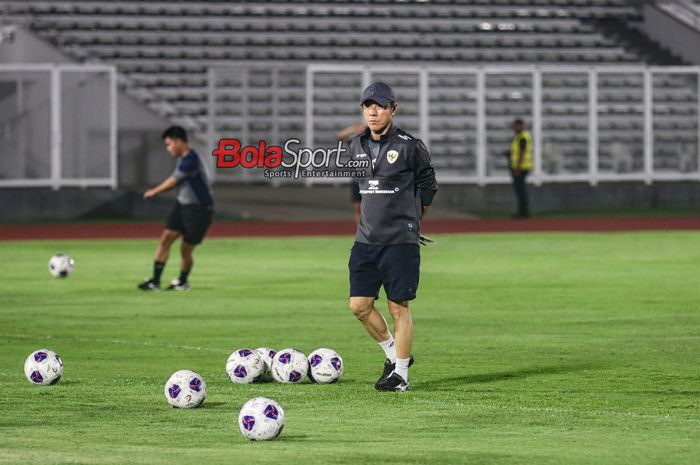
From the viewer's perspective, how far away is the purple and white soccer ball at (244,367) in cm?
1147

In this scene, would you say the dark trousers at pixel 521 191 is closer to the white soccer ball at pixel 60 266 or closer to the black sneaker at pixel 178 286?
the white soccer ball at pixel 60 266

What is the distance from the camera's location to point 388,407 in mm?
10469

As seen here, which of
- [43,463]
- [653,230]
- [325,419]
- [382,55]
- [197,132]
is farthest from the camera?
[382,55]

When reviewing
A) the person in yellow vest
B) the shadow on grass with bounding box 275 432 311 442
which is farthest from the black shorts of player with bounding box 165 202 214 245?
the person in yellow vest

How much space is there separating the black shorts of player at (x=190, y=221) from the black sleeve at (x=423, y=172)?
29.1 ft

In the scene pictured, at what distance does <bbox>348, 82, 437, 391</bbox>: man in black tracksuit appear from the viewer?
11.2m

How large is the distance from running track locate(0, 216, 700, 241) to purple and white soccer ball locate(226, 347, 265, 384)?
1931cm

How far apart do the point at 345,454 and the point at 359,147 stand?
10.6ft

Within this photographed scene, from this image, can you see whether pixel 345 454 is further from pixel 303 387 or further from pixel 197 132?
pixel 197 132

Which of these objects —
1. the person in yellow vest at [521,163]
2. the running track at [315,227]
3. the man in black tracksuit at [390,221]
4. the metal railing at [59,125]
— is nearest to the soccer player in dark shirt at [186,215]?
the man in black tracksuit at [390,221]

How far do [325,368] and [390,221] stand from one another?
3.72 ft

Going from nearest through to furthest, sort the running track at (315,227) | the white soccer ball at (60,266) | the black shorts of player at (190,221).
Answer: the black shorts of player at (190,221) < the white soccer ball at (60,266) < the running track at (315,227)

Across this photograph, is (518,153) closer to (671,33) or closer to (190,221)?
(671,33)

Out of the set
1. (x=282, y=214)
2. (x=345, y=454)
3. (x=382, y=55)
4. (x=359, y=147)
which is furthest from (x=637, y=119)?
(x=345, y=454)
